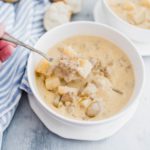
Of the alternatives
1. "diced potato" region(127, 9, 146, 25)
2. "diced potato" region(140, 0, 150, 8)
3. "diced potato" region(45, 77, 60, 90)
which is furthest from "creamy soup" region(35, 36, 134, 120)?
Answer: "diced potato" region(140, 0, 150, 8)

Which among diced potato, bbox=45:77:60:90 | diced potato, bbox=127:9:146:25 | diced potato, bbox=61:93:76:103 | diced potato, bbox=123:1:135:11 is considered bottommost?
diced potato, bbox=127:9:146:25

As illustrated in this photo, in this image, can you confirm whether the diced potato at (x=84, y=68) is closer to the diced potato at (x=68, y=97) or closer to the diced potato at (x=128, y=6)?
the diced potato at (x=68, y=97)

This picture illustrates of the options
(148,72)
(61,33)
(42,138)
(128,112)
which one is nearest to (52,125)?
(42,138)

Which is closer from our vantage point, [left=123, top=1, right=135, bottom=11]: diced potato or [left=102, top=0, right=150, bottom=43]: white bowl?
[left=102, top=0, right=150, bottom=43]: white bowl

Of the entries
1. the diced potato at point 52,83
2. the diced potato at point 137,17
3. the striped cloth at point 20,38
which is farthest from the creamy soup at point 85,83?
the diced potato at point 137,17

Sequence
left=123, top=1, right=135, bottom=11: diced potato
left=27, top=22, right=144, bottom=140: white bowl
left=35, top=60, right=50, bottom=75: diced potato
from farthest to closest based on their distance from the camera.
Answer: left=123, top=1, right=135, bottom=11: diced potato < left=35, top=60, right=50, bottom=75: diced potato < left=27, top=22, right=144, bottom=140: white bowl

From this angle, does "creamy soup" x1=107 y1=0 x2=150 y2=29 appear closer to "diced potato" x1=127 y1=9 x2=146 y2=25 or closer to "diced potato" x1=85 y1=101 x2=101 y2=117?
"diced potato" x1=127 y1=9 x2=146 y2=25
